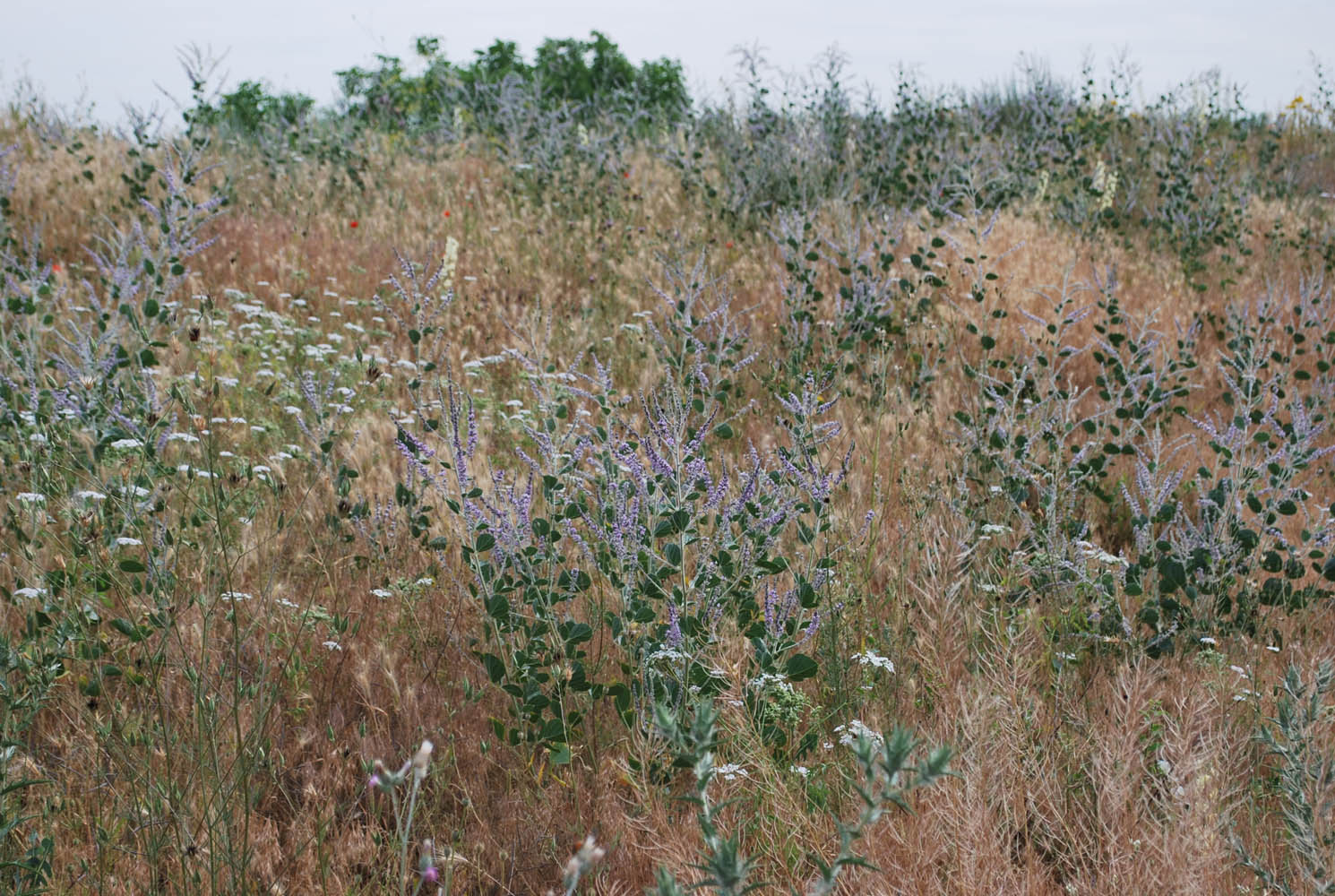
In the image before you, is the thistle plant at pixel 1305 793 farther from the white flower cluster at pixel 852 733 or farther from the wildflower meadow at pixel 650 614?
the white flower cluster at pixel 852 733

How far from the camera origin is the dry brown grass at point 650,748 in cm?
190

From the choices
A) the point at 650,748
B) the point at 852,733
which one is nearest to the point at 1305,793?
the point at 852,733

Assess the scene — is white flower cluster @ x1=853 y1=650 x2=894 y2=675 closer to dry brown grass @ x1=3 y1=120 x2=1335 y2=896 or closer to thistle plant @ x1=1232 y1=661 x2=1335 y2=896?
dry brown grass @ x1=3 y1=120 x2=1335 y2=896

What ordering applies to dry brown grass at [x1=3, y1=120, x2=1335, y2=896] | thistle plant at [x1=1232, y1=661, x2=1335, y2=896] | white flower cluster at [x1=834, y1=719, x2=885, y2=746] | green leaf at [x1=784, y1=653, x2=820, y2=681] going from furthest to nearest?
green leaf at [x1=784, y1=653, x2=820, y2=681], white flower cluster at [x1=834, y1=719, x2=885, y2=746], dry brown grass at [x1=3, y1=120, x2=1335, y2=896], thistle plant at [x1=1232, y1=661, x2=1335, y2=896]

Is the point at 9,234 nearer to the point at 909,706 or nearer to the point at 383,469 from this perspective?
the point at 383,469

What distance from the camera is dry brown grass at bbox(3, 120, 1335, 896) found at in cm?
190

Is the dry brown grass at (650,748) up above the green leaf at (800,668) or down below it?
below

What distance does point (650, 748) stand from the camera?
7.48 ft

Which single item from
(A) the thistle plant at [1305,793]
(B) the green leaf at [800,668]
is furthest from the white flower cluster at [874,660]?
(A) the thistle plant at [1305,793]

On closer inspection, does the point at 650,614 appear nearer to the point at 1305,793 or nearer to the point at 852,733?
the point at 852,733

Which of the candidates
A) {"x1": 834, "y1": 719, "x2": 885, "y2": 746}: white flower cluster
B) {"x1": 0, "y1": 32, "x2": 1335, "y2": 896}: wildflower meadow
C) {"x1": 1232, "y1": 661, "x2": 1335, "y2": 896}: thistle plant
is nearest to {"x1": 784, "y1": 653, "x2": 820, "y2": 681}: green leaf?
{"x1": 0, "y1": 32, "x2": 1335, "y2": 896}: wildflower meadow

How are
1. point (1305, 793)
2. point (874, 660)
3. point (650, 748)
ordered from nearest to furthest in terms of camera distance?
point (1305, 793) → point (650, 748) → point (874, 660)

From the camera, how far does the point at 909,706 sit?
258cm

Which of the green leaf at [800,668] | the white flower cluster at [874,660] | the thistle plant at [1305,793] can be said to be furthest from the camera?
the white flower cluster at [874,660]
